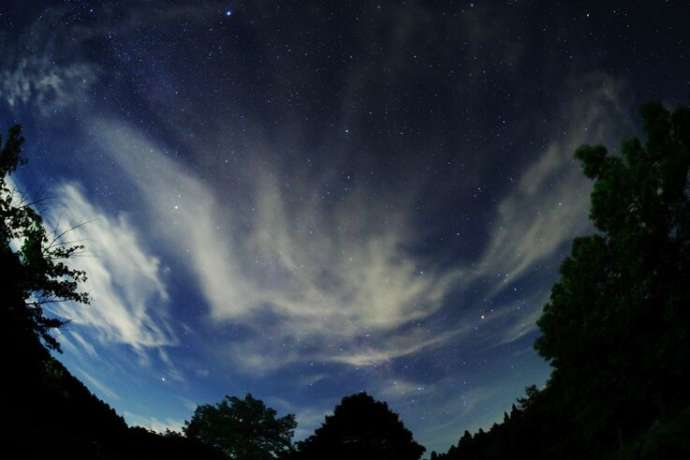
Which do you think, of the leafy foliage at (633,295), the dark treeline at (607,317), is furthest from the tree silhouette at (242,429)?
the leafy foliage at (633,295)

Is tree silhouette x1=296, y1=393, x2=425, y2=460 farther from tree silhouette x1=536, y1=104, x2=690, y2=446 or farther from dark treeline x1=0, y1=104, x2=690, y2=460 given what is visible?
tree silhouette x1=536, y1=104, x2=690, y2=446

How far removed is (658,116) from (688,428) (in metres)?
9.03

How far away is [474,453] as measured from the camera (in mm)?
28594

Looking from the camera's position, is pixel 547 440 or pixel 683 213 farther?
pixel 547 440

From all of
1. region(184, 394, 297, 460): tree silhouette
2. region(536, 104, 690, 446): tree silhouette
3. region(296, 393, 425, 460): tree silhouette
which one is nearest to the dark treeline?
region(536, 104, 690, 446): tree silhouette

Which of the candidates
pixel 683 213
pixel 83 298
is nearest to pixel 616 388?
pixel 683 213

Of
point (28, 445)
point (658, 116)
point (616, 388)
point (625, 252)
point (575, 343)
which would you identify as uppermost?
point (658, 116)

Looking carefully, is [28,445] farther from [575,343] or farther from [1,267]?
[575,343]

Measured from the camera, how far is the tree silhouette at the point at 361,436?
28938mm

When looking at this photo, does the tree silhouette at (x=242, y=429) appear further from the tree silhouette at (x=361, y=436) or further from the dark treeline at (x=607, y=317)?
the dark treeline at (x=607, y=317)

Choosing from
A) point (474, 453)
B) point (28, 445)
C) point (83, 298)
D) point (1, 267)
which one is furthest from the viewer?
point (474, 453)

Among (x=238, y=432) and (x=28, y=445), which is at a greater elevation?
(x=238, y=432)

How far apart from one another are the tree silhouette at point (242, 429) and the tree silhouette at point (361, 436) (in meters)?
13.9

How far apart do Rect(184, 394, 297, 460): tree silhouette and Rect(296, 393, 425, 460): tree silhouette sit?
13.9 m
